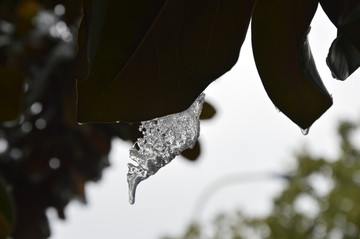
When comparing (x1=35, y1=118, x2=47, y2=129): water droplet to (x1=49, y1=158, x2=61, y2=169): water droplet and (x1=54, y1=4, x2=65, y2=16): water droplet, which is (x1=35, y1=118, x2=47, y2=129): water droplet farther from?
(x1=54, y1=4, x2=65, y2=16): water droplet

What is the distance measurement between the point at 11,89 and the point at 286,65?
476 mm

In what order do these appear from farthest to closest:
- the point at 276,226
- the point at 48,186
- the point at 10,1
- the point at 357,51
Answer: the point at 276,226, the point at 48,186, the point at 10,1, the point at 357,51

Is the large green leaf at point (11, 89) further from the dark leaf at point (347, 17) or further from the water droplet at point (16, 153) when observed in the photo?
the water droplet at point (16, 153)

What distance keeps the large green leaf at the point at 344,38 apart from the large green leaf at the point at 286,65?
0.08 ft

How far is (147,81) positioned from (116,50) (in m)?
0.04

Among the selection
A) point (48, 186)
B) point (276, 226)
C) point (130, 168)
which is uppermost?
point (130, 168)

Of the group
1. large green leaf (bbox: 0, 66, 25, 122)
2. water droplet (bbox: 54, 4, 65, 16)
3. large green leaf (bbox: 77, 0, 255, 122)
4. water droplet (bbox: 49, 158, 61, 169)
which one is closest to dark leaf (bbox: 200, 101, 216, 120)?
large green leaf (bbox: 0, 66, 25, 122)

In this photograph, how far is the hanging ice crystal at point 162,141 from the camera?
2.11 feet

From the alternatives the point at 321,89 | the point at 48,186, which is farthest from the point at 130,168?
the point at 48,186

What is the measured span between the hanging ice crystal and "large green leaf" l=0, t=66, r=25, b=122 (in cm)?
33

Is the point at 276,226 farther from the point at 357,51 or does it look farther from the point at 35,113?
the point at 357,51

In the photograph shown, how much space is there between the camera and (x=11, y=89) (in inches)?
38.3

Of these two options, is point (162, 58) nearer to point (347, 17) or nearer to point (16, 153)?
point (347, 17)

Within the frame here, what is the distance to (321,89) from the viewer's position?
63 cm
